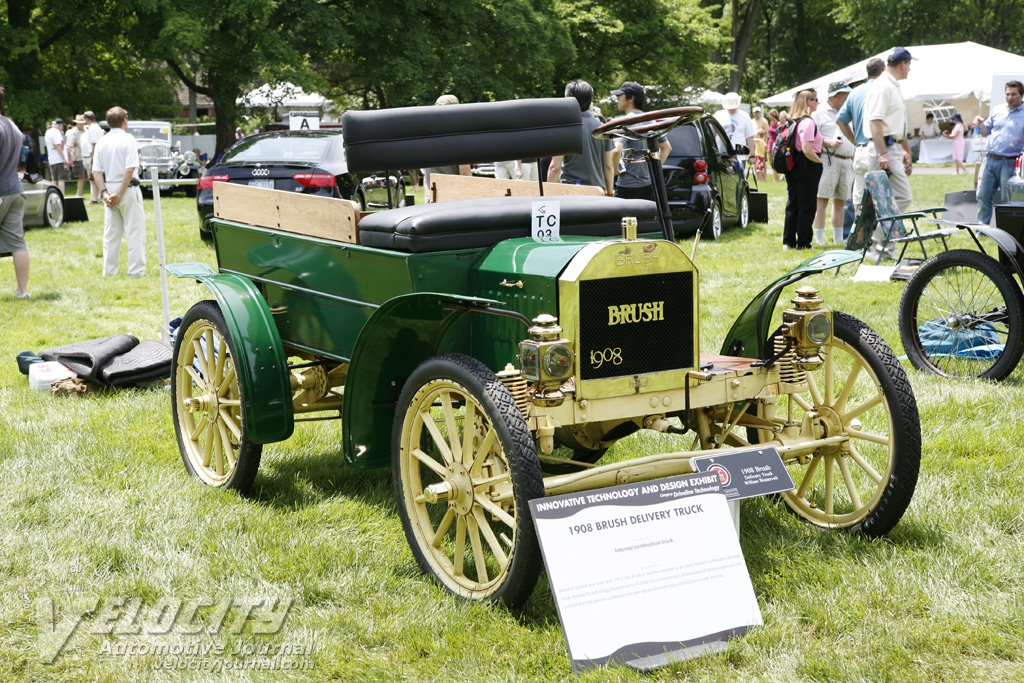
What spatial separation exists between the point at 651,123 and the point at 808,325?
3.53ft

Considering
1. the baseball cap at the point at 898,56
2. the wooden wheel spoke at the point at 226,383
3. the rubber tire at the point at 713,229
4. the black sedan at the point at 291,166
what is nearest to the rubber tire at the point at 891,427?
the wooden wheel spoke at the point at 226,383

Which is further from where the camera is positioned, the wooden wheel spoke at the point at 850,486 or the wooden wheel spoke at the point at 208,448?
the wooden wheel spoke at the point at 208,448

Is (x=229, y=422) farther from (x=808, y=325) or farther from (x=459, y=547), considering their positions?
(x=808, y=325)

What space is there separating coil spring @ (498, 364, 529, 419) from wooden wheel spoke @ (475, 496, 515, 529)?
310mm

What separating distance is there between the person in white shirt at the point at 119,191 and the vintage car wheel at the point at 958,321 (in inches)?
297

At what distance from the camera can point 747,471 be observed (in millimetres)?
3152

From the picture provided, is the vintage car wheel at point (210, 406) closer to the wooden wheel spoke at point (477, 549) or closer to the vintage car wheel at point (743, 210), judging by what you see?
the wooden wheel spoke at point (477, 549)

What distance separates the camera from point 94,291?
33.4ft

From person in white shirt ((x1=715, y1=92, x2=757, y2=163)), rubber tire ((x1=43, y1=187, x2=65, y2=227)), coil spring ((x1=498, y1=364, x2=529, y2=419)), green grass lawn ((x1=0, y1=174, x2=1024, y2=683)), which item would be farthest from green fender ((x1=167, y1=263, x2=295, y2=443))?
person in white shirt ((x1=715, y1=92, x2=757, y2=163))

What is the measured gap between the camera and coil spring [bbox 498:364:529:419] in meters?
3.05

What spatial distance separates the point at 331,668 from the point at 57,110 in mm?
29615

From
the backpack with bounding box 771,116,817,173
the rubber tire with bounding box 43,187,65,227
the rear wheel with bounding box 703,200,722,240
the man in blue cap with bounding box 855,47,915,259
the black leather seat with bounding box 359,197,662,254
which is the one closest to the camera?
the black leather seat with bounding box 359,197,662,254

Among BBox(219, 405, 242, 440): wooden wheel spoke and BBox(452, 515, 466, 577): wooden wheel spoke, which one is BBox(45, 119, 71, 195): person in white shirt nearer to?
BBox(219, 405, 242, 440): wooden wheel spoke

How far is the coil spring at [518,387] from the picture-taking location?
305cm
